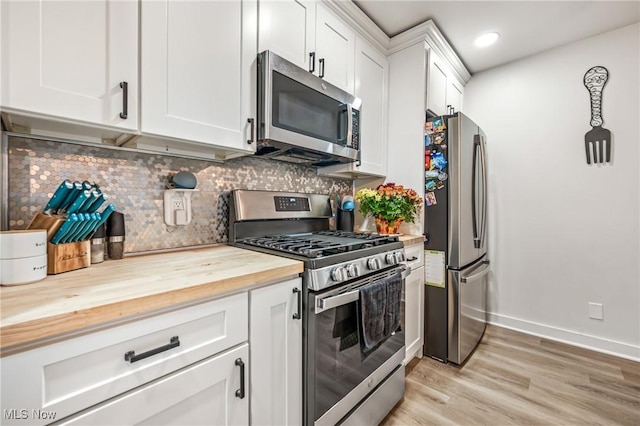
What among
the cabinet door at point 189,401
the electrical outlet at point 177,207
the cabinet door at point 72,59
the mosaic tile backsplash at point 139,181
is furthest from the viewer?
the electrical outlet at point 177,207

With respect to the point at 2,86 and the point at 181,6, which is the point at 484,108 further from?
the point at 2,86

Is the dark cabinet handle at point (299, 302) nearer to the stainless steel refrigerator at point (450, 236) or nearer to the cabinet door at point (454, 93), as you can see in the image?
the stainless steel refrigerator at point (450, 236)

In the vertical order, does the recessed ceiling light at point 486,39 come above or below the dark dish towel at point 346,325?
above

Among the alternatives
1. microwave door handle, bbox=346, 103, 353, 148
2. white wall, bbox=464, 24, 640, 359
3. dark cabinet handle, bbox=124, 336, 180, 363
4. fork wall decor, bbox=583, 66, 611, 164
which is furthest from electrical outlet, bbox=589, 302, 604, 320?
dark cabinet handle, bbox=124, 336, 180, 363

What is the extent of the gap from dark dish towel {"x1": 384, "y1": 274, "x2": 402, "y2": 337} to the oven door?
72 mm

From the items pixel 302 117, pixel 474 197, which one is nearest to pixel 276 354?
pixel 302 117

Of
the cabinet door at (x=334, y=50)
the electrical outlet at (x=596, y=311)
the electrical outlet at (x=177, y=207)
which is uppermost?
the cabinet door at (x=334, y=50)

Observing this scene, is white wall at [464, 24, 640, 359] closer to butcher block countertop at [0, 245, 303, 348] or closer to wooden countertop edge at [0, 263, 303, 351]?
butcher block countertop at [0, 245, 303, 348]

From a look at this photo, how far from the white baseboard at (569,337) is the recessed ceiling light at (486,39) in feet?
8.37

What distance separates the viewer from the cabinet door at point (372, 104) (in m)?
2.06

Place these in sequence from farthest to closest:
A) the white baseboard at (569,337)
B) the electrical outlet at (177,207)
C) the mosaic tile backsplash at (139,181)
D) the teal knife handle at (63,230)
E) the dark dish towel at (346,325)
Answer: the white baseboard at (569,337) → the electrical outlet at (177,207) → the dark dish towel at (346,325) → the mosaic tile backsplash at (139,181) → the teal knife handle at (63,230)

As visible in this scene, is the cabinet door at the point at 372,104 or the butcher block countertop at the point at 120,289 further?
the cabinet door at the point at 372,104

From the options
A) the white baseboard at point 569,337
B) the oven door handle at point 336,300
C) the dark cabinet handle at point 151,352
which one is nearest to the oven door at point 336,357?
the oven door handle at point 336,300

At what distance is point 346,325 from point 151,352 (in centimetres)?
78
